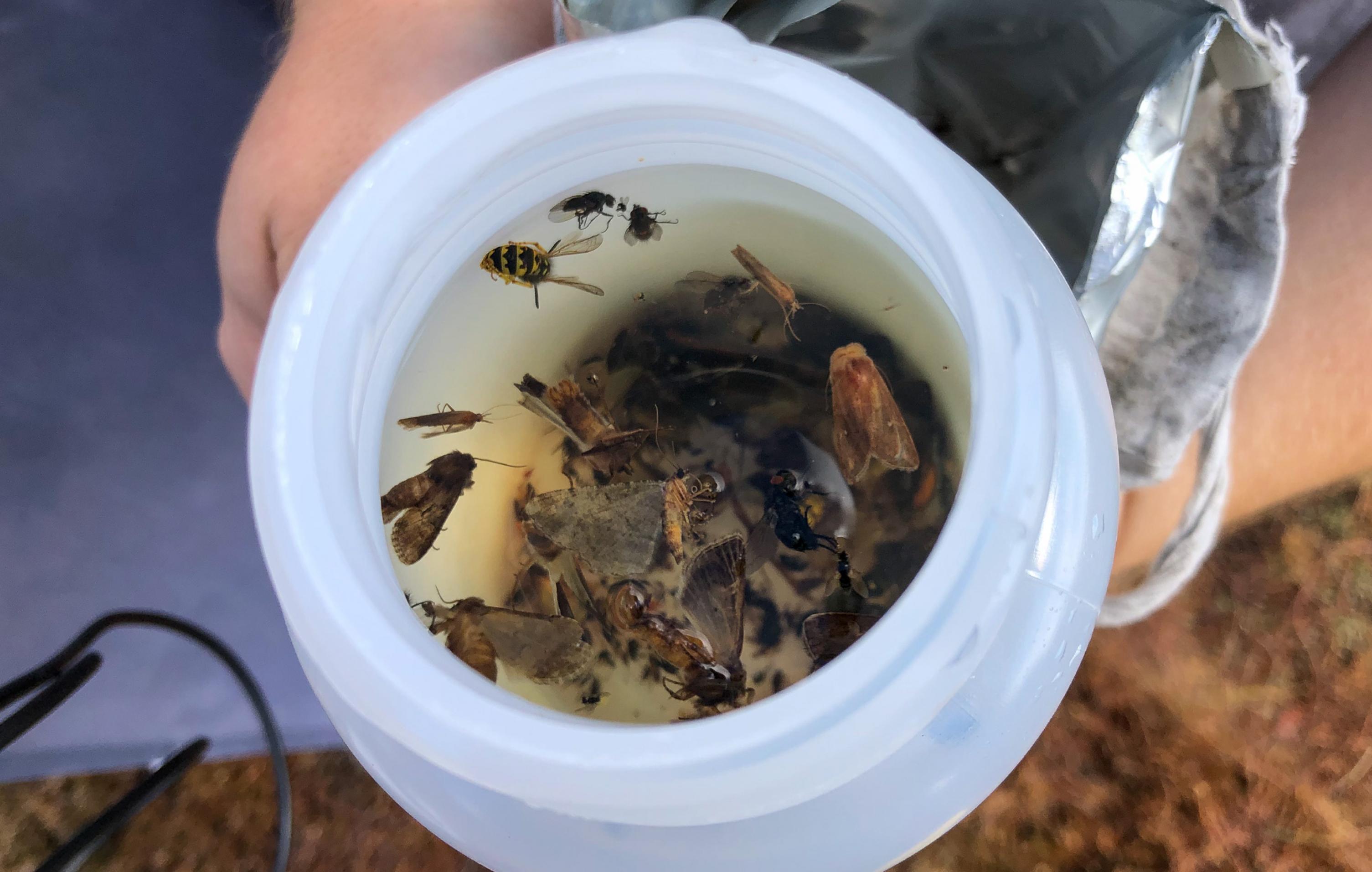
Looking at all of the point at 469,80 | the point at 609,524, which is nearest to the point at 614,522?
the point at 609,524

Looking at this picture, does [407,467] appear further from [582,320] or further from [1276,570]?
[1276,570]

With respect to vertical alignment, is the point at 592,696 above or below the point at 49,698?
above

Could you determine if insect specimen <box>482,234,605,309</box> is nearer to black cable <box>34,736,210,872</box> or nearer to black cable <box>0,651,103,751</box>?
black cable <box>0,651,103,751</box>

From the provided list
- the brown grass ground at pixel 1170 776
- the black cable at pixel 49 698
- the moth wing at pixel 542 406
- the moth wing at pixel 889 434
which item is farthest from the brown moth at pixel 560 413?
the brown grass ground at pixel 1170 776

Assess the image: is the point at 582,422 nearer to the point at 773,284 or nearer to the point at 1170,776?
the point at 773,284

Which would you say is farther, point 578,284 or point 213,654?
point 213,654

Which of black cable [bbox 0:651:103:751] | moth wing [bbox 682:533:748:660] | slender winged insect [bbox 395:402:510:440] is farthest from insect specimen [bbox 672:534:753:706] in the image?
black cable [bbox 0:651:103:751]

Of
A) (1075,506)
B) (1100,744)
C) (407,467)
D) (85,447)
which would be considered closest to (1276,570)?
(1100,744)
